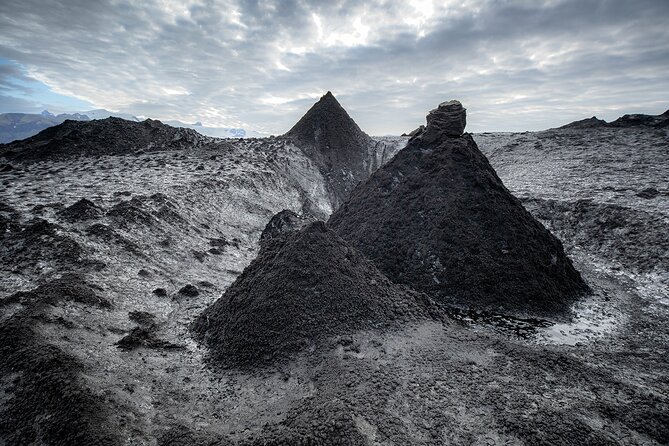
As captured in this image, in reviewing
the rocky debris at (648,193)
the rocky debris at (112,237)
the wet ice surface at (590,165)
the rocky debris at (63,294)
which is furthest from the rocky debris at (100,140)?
the rocky debris at (648,193)

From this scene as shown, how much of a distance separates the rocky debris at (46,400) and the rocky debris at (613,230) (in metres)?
14.0

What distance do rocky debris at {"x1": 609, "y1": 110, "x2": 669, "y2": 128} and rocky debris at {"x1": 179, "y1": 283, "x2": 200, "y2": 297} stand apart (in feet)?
95.4

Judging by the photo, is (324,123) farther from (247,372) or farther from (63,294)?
(247,372)

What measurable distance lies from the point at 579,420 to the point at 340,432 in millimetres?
3219

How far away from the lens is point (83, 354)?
5824 millimetres

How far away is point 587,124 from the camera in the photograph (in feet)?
90.9

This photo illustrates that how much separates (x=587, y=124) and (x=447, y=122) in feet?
71.4

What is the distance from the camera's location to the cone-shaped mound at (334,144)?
27.9 m

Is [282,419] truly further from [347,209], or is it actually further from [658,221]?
[658,221]

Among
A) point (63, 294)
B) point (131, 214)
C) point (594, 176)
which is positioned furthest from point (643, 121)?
point (63, 294)

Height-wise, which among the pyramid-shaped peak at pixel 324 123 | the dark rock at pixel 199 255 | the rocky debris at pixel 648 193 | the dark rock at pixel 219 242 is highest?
the pyramid-shaped peak at pixel 324 123


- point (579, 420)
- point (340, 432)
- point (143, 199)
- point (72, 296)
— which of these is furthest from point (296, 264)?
point (143, 199)

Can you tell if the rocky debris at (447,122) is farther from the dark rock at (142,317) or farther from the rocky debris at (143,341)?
the rocky debris at (143,341)

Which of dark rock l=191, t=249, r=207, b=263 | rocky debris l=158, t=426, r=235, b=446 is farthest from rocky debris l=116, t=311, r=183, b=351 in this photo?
dark rock l=191, t=249, r=207, b=263
